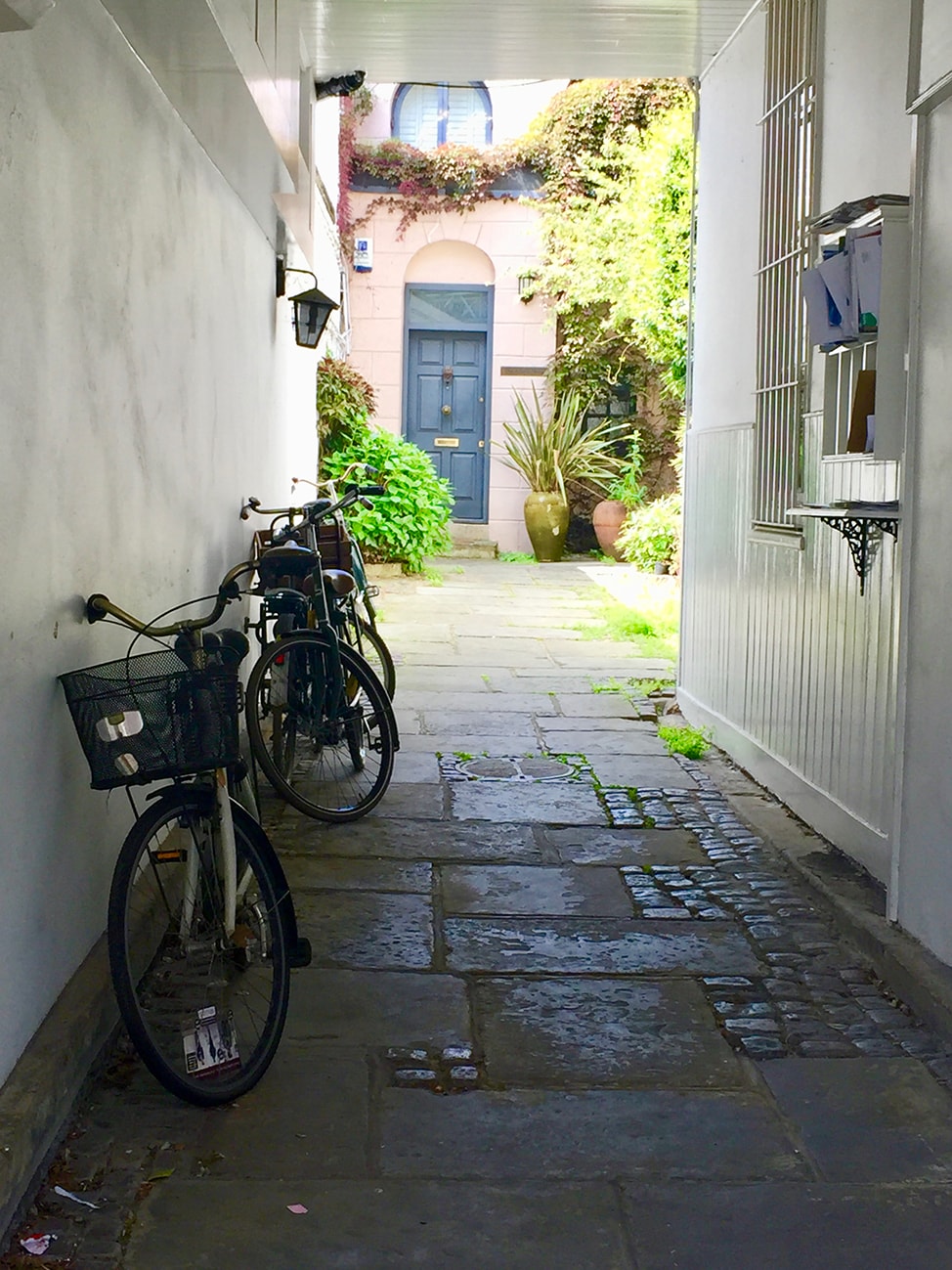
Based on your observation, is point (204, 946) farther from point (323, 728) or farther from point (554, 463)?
point (554, 463)

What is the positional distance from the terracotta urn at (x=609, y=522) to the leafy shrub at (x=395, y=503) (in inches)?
96.5

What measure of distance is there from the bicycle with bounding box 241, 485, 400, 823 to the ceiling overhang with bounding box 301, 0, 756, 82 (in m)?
2.63

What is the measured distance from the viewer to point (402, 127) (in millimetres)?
15289

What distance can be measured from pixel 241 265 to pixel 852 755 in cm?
308

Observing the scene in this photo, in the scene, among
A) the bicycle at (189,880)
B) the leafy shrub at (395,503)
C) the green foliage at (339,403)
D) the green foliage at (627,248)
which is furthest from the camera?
the green foliage at (339,403)

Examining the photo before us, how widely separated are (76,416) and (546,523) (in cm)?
1158

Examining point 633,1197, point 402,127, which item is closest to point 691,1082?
point 633,1197

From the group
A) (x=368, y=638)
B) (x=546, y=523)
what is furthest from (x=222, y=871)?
(x=546, y=523)

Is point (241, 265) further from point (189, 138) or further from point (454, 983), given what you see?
point (454, 983)

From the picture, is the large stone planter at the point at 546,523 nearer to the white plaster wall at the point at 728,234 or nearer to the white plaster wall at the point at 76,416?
the white plaster wall at the point at 728,234

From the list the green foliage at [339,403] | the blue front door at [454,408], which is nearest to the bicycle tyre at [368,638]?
the green foliage at [339,403]

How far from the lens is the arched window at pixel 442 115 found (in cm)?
→ 1520

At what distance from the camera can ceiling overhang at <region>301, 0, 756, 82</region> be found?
19.8 ft

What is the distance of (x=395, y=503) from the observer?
11.9 meters
